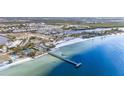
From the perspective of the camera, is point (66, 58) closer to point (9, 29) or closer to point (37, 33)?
point (37, 33)
